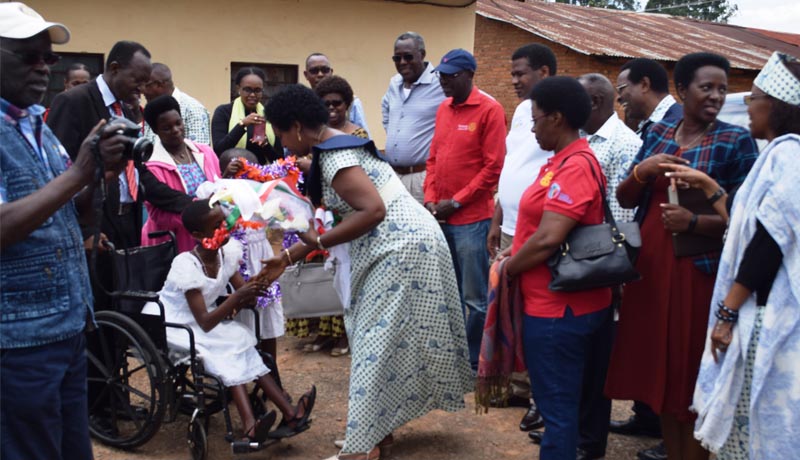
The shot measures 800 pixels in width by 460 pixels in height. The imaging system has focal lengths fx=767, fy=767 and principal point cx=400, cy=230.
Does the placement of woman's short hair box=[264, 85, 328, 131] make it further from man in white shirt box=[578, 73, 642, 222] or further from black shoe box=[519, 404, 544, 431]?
black shoe box=[519, 404, 544, 431]

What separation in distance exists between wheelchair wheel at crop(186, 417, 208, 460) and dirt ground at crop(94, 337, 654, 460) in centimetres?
21

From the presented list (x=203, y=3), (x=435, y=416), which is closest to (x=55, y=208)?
(x=435, y=416)

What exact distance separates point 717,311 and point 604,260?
1.67 ft

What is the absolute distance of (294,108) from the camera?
3955 mm

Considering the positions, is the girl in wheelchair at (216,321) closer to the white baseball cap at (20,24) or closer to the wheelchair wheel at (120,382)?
the wheelchair wheel at (120,382)

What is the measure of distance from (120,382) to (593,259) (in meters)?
2.79

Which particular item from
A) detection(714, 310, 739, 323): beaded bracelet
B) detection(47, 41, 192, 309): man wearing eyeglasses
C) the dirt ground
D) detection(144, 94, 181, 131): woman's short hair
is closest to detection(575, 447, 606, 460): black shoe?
the dirt ground

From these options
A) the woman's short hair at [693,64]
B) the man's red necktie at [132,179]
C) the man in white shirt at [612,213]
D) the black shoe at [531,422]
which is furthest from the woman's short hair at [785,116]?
the man's red necktie at [132,179]

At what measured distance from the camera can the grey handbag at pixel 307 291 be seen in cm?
573

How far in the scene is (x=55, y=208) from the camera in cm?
239

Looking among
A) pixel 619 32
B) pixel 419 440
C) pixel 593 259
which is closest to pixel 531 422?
pixel 419 440

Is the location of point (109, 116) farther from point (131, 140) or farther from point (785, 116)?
point (785, 116)

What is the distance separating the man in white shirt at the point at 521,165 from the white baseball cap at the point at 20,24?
310 centimetres

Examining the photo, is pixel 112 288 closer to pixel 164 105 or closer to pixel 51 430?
pixel 164 105
